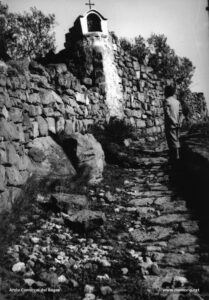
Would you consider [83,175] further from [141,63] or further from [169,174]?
[141,63]

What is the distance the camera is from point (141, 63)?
38.4 ft

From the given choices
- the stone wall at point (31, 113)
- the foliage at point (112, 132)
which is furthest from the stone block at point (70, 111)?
the foliage at point (112, 132)

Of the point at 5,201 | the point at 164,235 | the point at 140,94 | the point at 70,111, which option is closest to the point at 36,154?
the point at 5,201

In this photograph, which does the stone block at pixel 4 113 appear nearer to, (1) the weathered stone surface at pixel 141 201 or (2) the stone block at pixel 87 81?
(1) the weathered stone surface at pixel 141 201

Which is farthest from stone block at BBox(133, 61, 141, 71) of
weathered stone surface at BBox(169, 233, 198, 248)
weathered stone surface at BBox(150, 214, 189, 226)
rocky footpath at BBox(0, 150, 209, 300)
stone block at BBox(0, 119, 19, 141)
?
weathered stone surface at BBox(169, 233, 198, 248)

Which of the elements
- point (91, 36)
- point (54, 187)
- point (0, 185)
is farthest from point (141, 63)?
point (0, 185)

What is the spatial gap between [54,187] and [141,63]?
7.62m

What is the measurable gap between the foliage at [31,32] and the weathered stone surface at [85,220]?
24.2ft

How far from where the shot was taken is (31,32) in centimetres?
1145

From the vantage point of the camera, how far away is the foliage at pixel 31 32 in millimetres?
10758

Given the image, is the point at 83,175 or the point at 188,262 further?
the point at 83,175

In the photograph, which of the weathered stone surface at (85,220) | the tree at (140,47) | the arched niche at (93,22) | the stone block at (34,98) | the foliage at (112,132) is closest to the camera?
the weathered stone surface at (85,220)

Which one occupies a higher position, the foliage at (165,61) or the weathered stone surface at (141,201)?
the foliage at (165,61)

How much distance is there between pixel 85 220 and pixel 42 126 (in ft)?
7.39
